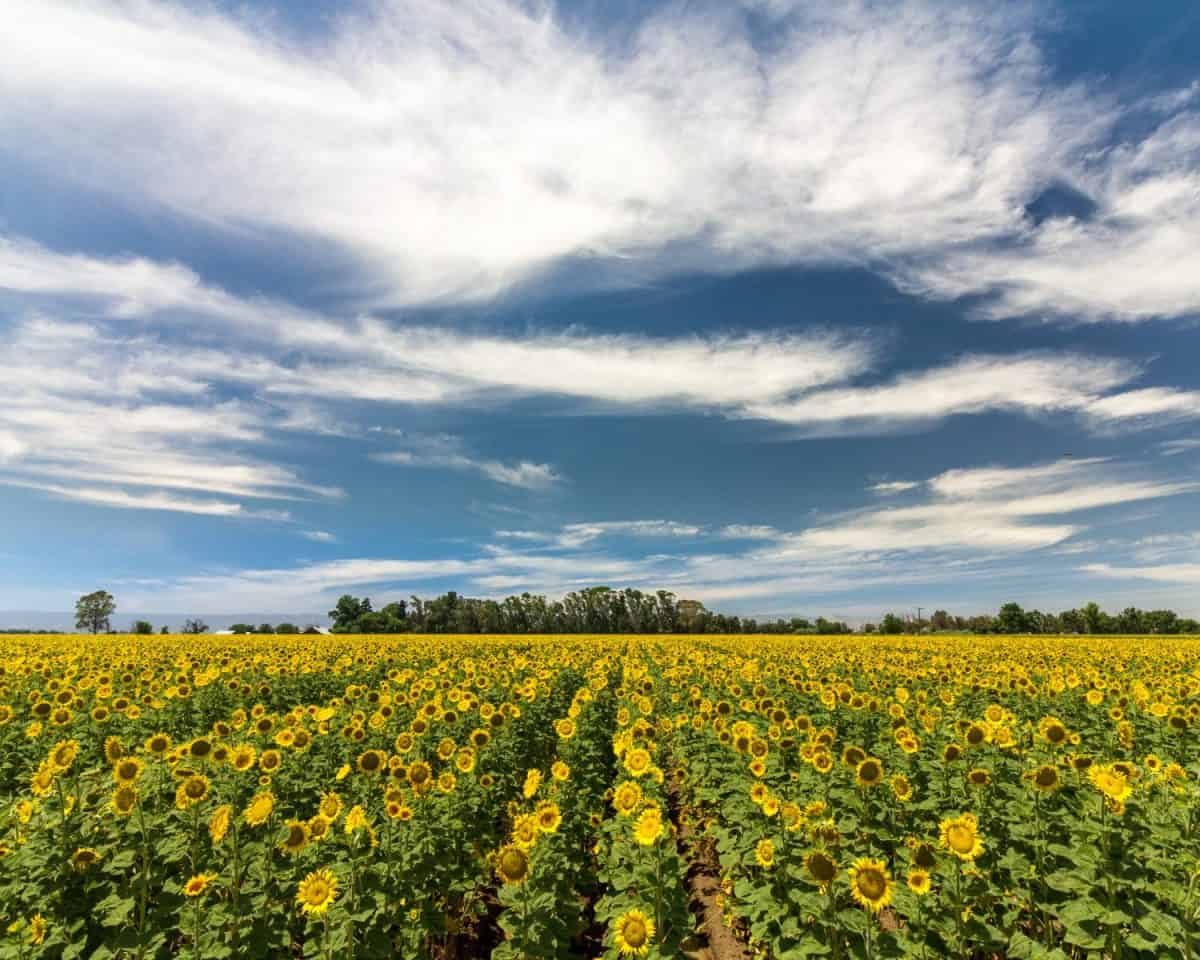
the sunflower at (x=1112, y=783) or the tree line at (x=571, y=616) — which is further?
the tree line at (x=571, y=616)

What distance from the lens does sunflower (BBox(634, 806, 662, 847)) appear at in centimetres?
623

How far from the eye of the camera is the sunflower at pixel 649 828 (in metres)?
6.23

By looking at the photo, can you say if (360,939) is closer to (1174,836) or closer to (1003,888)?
(1003,888)

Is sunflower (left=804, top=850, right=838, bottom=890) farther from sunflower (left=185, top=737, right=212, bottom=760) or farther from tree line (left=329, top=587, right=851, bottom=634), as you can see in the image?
tree line (left=329, top=587, right=851, bottom=634)

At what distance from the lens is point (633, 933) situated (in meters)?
5.73

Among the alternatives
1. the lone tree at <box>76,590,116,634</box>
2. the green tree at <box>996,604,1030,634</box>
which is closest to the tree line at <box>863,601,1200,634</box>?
the green tree at <box>996,604,1030,634</box>

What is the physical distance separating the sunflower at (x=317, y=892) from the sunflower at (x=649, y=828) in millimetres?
2952

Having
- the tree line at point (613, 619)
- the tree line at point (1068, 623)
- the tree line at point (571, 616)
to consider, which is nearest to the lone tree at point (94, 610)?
the tree line at point (613, 619)

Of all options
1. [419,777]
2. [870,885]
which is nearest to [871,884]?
[870,885]

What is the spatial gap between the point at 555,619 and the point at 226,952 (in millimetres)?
127934

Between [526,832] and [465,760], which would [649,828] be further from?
[465,760]

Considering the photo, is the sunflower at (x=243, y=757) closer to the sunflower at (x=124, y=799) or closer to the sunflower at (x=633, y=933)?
the sunflower at (x=124, y=799)

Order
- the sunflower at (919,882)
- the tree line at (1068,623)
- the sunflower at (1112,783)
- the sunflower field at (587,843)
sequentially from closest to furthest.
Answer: the sunflower at (919,882), the sunflower field at (587,843), the sunflower at (1112,783), the tree line at (1068,623)

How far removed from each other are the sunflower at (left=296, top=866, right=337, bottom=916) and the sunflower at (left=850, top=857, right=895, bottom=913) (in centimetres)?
472
